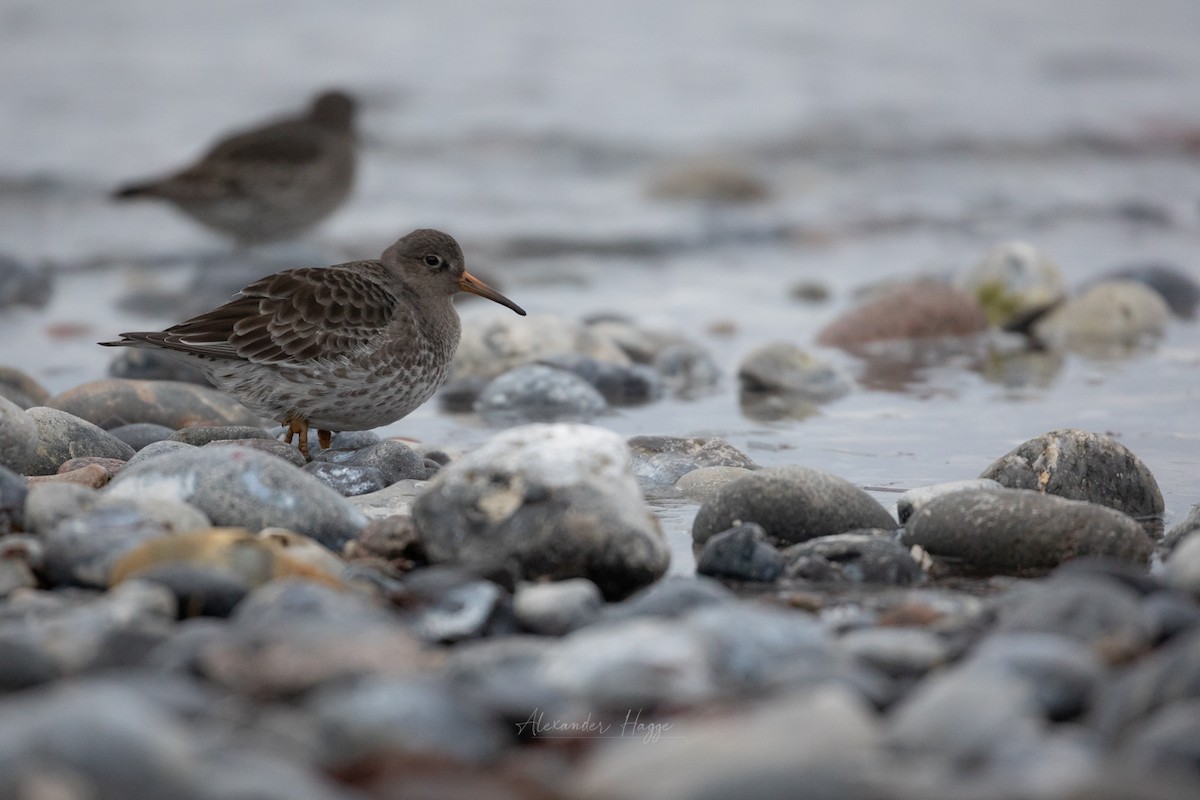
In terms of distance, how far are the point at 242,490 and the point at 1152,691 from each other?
9.93 feet

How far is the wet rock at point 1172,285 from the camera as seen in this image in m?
10.7

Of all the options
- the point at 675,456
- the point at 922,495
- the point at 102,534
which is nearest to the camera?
the point at 102,534

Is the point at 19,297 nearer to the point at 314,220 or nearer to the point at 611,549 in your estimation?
the point at 314,220

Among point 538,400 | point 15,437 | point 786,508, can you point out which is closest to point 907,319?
point 538,400

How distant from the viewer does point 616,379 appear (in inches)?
325

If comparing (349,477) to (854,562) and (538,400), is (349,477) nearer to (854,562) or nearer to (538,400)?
(538,400)

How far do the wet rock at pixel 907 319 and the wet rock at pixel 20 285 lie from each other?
20.8 feet

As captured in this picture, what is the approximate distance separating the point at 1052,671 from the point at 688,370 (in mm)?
5564

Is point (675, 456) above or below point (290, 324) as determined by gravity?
below

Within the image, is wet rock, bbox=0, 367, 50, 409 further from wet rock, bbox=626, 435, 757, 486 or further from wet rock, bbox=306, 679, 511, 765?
wet rock, bbox=306, 679, 511, 765

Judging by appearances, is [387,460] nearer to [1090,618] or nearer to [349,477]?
[349,477]

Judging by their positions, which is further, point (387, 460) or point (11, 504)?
point (387, 460)

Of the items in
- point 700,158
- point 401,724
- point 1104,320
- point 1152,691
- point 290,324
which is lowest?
point 1104,320

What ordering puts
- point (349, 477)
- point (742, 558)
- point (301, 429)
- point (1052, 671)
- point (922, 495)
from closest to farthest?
point (1052, 671)
point (742, 558)
point (922, 495)
point (349, 477)
point (301, 429)
